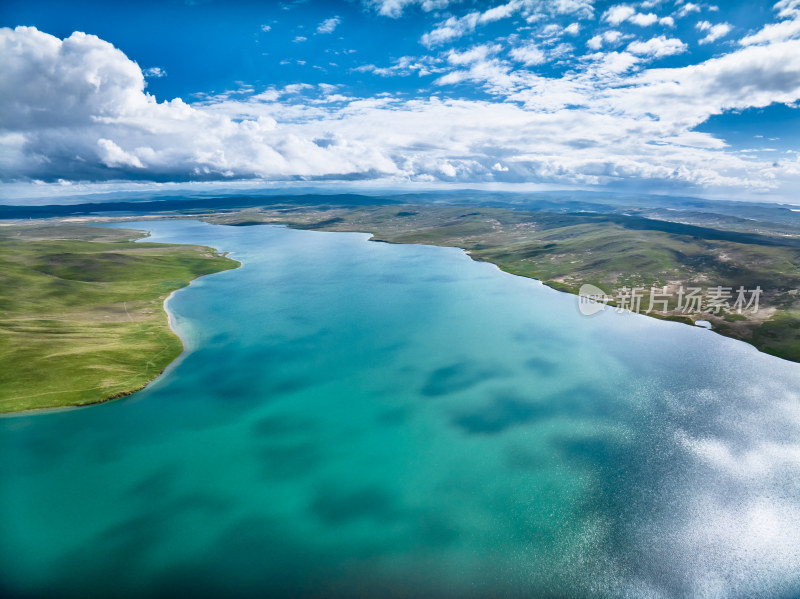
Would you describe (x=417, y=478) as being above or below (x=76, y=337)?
below

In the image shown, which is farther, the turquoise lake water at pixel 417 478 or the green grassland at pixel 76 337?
the green grassland at pixel 76 337

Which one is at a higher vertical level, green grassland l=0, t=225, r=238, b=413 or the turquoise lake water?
green grassland l=0, t=225, r=238, b=413

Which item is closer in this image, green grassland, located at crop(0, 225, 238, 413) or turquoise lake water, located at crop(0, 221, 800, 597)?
turquoise lake water, located at crop(0, 221, 800, 597)

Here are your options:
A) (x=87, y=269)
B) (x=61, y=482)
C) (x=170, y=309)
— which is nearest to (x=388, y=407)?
(x=61, y=482)

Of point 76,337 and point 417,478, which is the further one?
point 76,337

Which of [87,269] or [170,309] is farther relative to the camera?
[87,269]

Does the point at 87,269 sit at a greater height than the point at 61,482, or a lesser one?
greater

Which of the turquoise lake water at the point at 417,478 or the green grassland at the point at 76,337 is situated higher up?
the green grassland at the point at 76,337

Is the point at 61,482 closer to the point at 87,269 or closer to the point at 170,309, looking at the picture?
the point at 170,309
